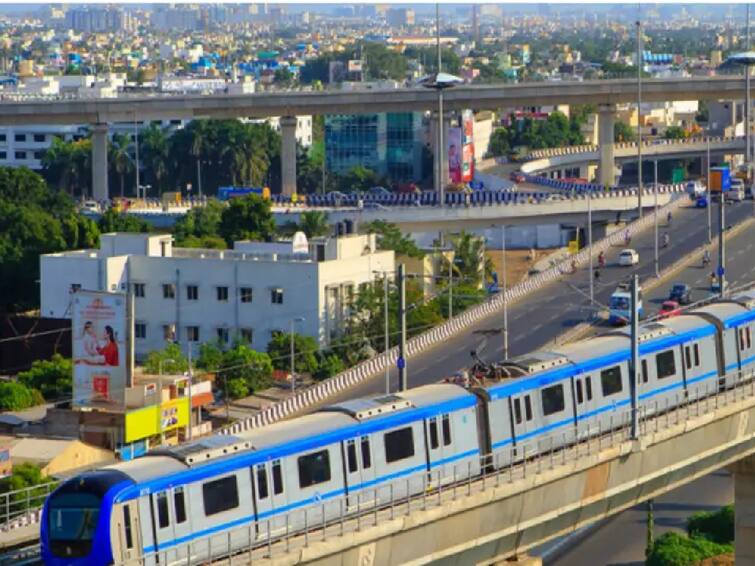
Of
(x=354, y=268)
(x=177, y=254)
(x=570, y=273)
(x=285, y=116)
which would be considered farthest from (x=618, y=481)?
(x=285, y=116)

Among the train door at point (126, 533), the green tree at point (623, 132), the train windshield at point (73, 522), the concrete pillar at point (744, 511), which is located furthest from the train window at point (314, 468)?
the green tree at point (623, 132)

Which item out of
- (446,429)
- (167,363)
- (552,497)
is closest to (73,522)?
(446,429)

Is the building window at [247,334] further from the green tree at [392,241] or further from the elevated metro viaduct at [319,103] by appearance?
the elevated metro viaduct at [319,103]

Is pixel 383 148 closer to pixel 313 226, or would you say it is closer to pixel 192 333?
pixel 313 226

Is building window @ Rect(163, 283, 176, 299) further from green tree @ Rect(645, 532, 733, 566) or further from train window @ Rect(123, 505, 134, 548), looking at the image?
train window @ Rect(123, 505, 134, 548)

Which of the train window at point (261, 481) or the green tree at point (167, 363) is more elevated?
the train window at point (261, 481)
